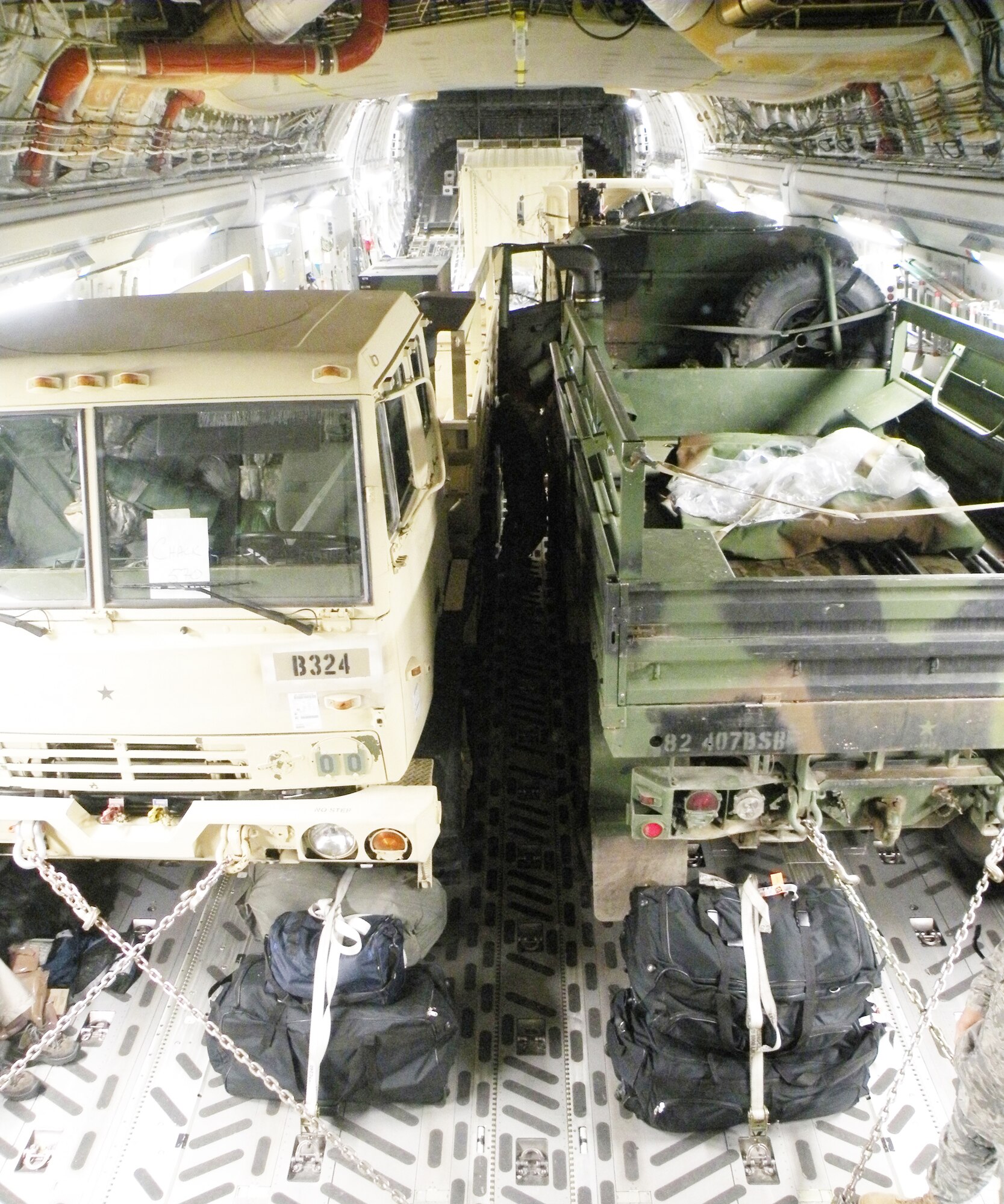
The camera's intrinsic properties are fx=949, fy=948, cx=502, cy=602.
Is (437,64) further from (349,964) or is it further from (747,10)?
(349,964)

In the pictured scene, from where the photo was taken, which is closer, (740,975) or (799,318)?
(740,975)

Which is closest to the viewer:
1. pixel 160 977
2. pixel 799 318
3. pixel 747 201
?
pixel 160 977

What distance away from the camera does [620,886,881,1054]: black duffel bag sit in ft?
11.5

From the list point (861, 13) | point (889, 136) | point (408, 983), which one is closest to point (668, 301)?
point (861, 13)

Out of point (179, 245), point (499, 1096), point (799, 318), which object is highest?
point (179, 245)

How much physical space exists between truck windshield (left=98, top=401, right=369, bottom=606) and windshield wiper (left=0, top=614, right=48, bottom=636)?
0.28 meters

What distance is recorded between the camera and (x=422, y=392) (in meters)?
4.54

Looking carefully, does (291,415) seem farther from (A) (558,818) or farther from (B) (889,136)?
(B) (889,136)

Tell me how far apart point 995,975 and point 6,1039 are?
380 centimetres

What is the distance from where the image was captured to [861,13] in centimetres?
723

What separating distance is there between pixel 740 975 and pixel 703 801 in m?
0.65

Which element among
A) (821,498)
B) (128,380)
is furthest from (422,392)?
(821,498)

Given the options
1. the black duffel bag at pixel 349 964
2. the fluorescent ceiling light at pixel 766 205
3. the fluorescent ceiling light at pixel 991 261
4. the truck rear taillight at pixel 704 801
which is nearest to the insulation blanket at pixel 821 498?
the truck rear taillight at pixel 704 801

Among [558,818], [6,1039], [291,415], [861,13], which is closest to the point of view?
[291,415]
